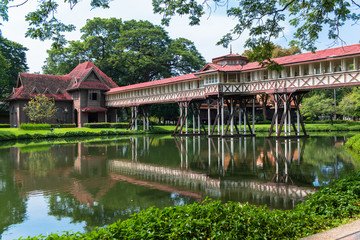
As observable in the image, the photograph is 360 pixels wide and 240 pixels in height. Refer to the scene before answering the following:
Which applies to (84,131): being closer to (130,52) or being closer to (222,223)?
(130,52)

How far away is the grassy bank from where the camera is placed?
469cm

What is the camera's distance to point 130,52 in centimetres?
5478

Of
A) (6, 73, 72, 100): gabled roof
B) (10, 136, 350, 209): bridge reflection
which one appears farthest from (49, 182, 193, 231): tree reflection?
(6, 73, 72, 100): gabled roof

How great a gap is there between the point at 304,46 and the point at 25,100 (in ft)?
141

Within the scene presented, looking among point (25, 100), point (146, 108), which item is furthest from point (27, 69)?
point (146, 108)

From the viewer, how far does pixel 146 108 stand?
45656mm

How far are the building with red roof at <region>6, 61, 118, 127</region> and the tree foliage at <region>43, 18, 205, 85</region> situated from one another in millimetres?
6034

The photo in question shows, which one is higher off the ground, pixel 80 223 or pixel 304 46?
pixel 304 46

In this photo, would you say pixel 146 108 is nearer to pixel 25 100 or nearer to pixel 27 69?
pixel 25 100

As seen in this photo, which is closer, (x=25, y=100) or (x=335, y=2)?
(x=335, y=2)

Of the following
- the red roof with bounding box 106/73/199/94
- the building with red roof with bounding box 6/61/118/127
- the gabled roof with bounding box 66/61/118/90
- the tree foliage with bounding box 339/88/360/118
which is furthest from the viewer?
the gabled roof with bounding box 66/61/118/90

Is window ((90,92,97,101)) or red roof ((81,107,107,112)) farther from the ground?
window ((90,92,97,101))

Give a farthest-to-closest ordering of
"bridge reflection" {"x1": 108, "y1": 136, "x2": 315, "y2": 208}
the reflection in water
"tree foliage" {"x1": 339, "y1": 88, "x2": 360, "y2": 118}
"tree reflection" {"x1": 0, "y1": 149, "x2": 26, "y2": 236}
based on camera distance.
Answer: "tree foliage" {"x1": 339, "y1": 88, "x2": 360, "y2": 118} → "bridge reflection" {"x1": 108, "y1": 136, "x2": 315, "y2": 208} → the reflection in water → "tree reflection" {"x1": 0, "y1": 149, "x2": 26, "y2": 236}

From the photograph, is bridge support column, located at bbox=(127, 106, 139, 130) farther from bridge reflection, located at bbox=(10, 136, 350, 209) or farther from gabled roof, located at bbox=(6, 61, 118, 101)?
bridge reflection, located at bbox=(10, 136, 350, 209)
